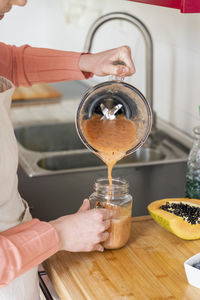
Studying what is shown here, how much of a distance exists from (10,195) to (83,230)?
6.6 inches

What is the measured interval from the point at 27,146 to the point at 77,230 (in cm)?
123

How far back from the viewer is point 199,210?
1210 millimetres

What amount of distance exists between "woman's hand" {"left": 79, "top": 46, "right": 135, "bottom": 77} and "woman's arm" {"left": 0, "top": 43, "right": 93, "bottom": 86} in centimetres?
3

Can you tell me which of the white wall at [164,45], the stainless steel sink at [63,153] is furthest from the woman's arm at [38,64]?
the white wall at [164,45]

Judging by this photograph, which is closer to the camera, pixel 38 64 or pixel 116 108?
pixel 116 108

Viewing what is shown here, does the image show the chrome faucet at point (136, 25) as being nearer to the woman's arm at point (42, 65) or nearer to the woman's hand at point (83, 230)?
the woman's arm at point (42, 65)

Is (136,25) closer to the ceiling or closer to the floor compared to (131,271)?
closer to the ceiling

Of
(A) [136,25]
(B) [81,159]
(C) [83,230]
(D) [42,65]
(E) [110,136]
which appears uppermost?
(A) [136,25]

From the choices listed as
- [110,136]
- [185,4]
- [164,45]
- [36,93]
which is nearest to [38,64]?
[110,136]

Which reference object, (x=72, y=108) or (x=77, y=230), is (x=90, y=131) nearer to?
(x=77, y=230)

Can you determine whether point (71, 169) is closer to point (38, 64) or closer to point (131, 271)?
point (38, 64)

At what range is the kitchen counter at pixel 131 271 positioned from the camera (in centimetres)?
96

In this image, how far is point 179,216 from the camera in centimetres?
118

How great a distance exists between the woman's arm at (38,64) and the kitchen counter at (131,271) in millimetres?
493
